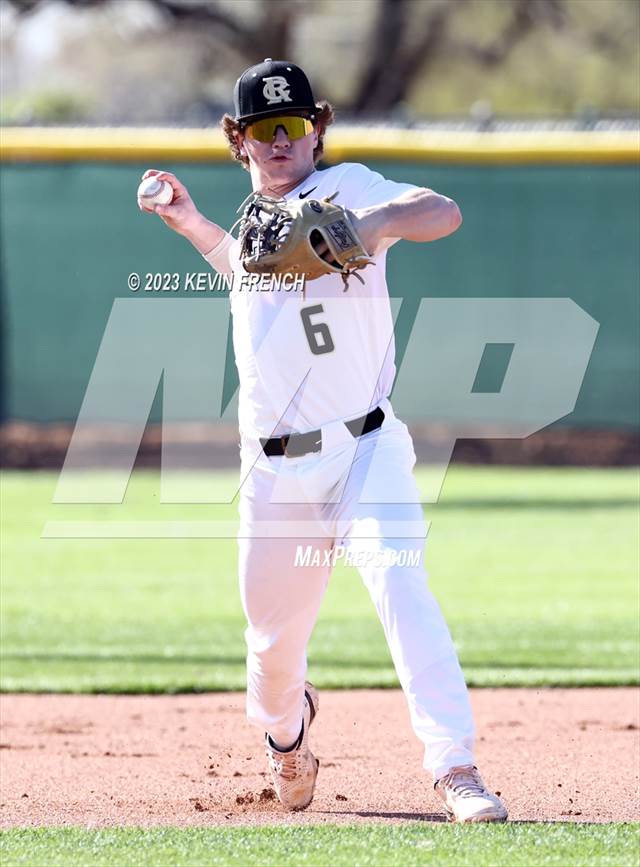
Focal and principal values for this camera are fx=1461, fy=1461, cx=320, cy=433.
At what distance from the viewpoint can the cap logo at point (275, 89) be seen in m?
3.95

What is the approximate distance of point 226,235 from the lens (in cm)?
439

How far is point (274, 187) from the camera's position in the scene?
403cm

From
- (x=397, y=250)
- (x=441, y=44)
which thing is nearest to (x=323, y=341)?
(x=397, y=250)

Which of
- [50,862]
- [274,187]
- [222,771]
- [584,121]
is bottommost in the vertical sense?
[584,121]

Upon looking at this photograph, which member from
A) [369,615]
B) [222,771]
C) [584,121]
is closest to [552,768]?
[222,771]

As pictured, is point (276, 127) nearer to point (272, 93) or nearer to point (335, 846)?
point (272, 93)

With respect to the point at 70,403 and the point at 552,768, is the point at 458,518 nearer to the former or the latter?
the point at 70,403

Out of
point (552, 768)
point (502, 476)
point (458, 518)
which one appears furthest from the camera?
point (502, 476)

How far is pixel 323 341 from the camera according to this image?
3.88m

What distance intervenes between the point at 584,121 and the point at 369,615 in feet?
24.9

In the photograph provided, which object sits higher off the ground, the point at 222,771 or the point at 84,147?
the point at 222,771

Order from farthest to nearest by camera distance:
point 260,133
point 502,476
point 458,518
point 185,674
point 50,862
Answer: point 502,476 < point 458,518 < point 185,674 < point 260,133 < point 50,862

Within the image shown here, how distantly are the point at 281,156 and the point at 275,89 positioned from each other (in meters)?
0.18

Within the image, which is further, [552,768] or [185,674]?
[185,674]
